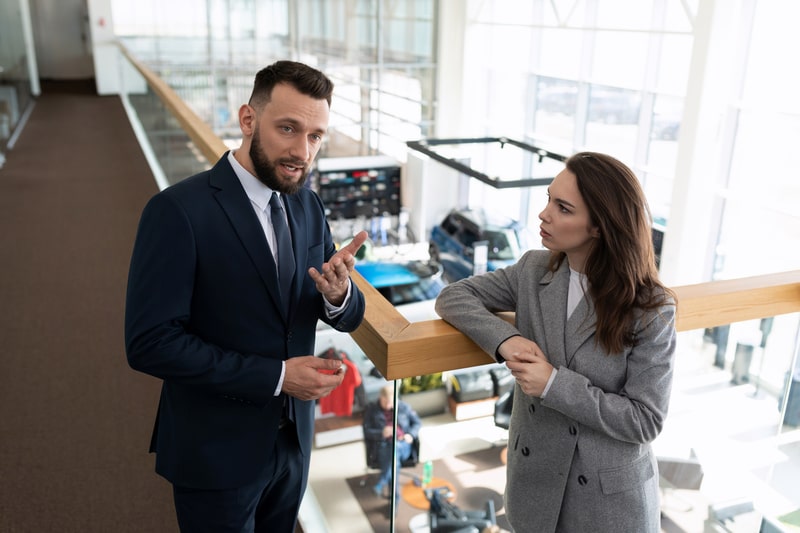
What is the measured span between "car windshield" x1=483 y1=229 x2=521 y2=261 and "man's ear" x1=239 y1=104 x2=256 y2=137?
30.4 ft

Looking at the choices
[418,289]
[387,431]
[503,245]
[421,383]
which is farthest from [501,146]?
[421,383]

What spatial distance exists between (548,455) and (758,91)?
379 inches

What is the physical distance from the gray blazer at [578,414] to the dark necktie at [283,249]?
42 cm

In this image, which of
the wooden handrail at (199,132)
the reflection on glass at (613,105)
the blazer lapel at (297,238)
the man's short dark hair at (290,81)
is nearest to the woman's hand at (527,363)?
the blazer lapel at (297,238)

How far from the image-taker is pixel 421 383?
1.99 metres

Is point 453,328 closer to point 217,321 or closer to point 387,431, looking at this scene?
point 387,431

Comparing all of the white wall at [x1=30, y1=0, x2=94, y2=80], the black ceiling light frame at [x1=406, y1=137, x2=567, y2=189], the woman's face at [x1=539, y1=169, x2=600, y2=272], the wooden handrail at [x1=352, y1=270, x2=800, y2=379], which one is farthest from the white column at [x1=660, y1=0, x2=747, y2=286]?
the white wall at [x1=30, y1=0, x2=94, y2=80]

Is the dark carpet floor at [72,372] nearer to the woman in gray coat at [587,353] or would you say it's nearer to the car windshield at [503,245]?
the woman in gray coat at [587,353]

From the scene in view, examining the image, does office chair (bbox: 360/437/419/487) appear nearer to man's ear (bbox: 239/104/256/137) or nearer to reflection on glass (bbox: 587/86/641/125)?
man's ear (bbox: 239/104/256/137)

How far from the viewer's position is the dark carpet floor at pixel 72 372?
3.06m

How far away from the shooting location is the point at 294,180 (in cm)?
172

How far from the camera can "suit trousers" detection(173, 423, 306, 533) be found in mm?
1825

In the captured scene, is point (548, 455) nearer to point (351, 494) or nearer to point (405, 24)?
point (351, 494)

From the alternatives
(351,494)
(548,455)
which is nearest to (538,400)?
(548,455)
